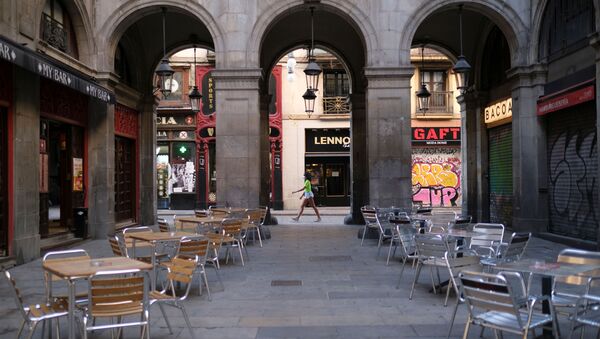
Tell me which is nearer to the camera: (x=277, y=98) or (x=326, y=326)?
(x=326, y=326)

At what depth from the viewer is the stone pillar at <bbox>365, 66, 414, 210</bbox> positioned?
13.0 metres

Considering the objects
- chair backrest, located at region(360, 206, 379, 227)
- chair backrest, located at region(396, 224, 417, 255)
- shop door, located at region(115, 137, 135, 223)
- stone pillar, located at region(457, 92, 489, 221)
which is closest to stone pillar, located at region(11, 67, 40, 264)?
shop door, located at region(115, 137, 135, 223)

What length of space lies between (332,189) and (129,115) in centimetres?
1401

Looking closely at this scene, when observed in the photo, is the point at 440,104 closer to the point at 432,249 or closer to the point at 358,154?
the point at 358,154

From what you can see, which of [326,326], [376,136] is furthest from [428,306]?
[376,136]

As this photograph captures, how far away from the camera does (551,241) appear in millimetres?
12500

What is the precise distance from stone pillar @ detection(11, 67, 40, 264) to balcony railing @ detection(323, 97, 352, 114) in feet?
60.6

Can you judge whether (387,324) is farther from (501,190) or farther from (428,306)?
(501,190)

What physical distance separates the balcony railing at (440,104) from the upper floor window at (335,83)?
3944 mm

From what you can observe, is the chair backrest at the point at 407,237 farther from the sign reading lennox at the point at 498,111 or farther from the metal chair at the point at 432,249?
the sign reading lennox at the point at 498,111

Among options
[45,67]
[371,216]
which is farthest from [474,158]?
[45,67]

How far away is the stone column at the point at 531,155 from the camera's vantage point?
13.2 m

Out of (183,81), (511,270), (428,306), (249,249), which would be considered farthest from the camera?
(183,81)

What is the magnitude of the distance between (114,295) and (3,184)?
259 inches
